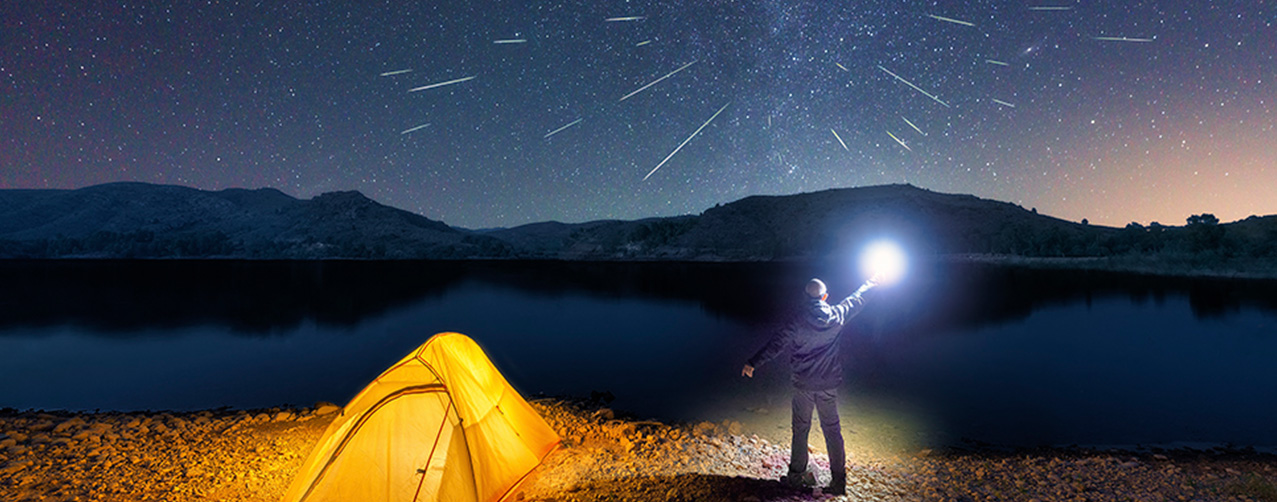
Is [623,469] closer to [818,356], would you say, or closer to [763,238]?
[818,356]

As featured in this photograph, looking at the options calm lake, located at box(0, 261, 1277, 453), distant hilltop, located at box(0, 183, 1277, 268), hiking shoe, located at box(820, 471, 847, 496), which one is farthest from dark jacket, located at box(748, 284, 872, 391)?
distant hilltop, located at box(0, 183, 1277, 268)

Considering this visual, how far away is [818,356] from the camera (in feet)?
21.0

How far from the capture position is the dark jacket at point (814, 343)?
629cm

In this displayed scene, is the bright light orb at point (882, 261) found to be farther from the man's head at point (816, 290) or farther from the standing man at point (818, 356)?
the man's head at point (816, 290)

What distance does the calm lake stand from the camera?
13438 millimetres

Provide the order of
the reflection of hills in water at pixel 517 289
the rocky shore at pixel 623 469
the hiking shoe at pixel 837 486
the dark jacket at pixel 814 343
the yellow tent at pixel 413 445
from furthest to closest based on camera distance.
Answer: the reflection of hills in water at pixel 517 289, the rocky shore at pixel 623 469, the hiking shoe at pixel 837 486, the dark jacket at pixel 814 343, the yellow tent at pixel 413 445

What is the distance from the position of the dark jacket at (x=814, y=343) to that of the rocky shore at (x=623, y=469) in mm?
1581

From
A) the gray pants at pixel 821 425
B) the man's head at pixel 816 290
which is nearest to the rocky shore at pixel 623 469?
the gray pants at pixel 821 425

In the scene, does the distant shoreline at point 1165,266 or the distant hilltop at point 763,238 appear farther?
the distant hilltop at point 763,238

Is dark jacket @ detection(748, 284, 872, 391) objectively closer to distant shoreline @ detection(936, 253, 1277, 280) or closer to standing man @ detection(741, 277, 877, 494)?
standing man @ detection(741, 277, 877, 494)

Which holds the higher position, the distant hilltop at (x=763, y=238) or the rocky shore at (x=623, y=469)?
the distant hilltop at (x=763, y=238)

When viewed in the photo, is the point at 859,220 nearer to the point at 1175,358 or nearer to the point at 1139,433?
the point at 1175,358

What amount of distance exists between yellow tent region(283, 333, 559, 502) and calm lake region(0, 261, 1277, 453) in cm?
602

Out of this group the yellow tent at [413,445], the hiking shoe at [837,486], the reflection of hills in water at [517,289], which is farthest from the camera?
the reflection of hills in water at [517,289]
